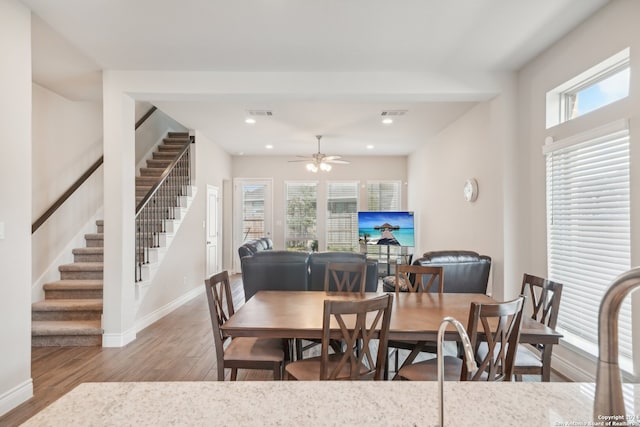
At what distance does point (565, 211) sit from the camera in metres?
3.15

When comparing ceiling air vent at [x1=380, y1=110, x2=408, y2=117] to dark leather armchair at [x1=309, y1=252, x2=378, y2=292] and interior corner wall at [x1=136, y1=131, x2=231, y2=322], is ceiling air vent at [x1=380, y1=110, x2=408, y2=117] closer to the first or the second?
dark leather armchair at [x1=309, y1=252, x2=378, y2=292]

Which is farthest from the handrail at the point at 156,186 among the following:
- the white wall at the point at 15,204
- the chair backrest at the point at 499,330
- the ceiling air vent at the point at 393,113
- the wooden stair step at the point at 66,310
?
the chair backrest at the point at 499,330

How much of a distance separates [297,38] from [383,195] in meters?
6.17

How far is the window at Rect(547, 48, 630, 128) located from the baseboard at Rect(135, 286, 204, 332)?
5100mm

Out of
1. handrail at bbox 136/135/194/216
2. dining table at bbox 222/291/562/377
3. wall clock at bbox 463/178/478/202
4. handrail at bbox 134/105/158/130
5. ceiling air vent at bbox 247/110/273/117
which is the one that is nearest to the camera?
dining table at bbox 222/291/562/377

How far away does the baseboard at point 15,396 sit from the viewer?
2.47 metres

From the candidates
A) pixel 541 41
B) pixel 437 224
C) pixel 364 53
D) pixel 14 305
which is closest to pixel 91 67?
pixel 14 305

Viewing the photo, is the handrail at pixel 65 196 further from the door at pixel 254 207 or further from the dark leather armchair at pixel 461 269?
the dark leather armchair at pixel 461 269

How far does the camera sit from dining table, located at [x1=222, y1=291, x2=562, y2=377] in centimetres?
208

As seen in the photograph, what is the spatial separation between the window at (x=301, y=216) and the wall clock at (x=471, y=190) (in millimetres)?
4334

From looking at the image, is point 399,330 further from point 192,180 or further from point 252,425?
point 192,180

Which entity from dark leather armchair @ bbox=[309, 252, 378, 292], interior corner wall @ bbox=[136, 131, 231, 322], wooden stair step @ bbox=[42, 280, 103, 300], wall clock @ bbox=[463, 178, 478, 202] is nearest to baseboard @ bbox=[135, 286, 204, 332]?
interior corner wall @ bbox=[136, 131, 231, 322]

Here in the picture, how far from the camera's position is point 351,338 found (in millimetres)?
1894

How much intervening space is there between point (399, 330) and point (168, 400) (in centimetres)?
142
